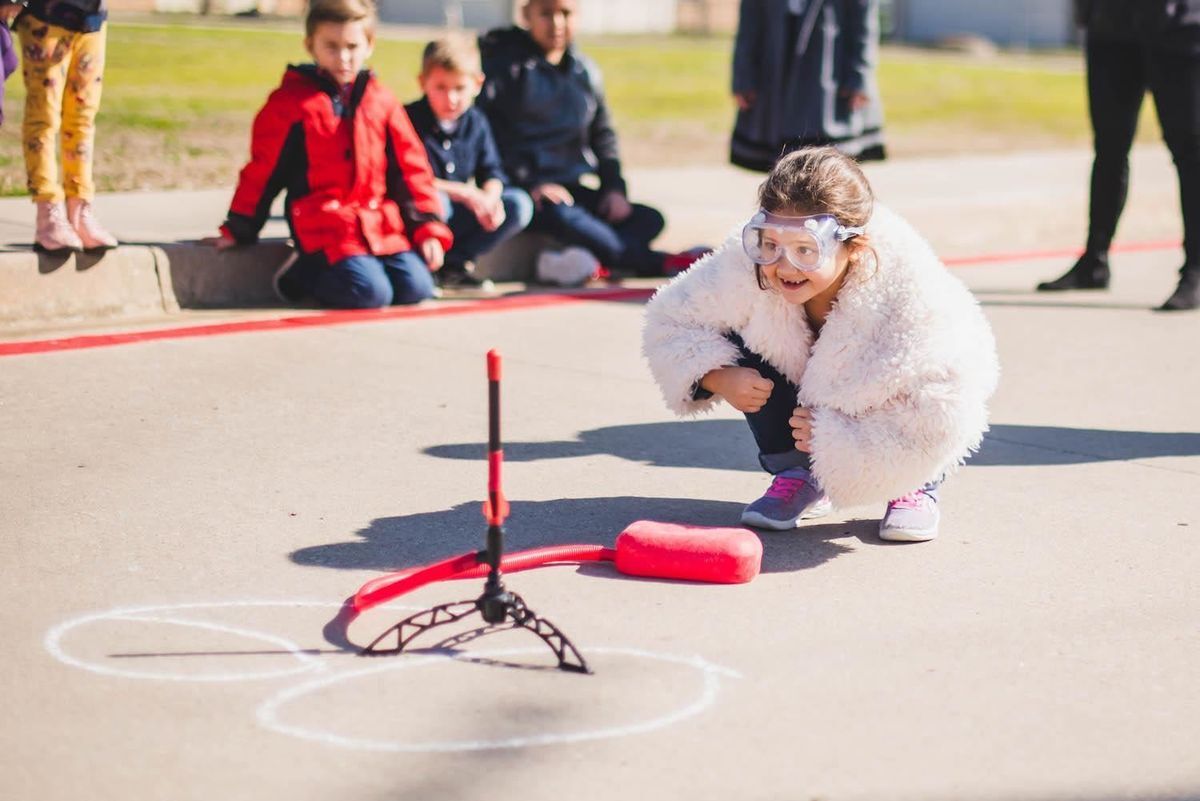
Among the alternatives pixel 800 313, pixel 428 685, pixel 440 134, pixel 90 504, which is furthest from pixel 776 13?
pixel 428 685

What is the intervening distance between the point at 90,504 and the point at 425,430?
1219 millimetres

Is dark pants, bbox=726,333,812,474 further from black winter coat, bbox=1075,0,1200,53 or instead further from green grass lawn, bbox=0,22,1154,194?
green grass lawn, bbox=0,22,1154,194

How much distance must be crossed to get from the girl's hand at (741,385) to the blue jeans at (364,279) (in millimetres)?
3001

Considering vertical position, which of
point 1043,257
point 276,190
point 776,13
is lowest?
point 1043,257

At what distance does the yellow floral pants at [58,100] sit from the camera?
627 cm

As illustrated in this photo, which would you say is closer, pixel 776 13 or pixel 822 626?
pixel 822 626

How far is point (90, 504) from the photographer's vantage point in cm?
435

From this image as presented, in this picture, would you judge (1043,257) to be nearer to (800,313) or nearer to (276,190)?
(276,190)

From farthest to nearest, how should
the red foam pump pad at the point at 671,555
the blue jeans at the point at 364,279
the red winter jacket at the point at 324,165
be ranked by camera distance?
the blue jeans at the point at 364,279 < the red winter jacket at the point at 324,165 < the red foam pump pad at the point at 671,555

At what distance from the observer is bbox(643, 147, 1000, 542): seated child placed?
160 inches

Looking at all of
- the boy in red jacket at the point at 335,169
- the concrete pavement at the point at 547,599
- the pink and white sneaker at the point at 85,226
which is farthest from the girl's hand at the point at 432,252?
the pink and white sneaker at the point at 85,226

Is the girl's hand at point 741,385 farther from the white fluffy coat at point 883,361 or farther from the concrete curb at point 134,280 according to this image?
the concrete curb at point 134,280

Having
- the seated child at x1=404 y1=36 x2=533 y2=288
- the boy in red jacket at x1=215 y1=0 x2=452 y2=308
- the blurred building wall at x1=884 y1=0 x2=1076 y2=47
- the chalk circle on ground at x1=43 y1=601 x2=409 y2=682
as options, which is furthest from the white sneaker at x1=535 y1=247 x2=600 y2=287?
the blurred building wall at x1=884 y1=0 x2=1076 y2=47

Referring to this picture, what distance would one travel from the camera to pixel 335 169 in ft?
22.8
